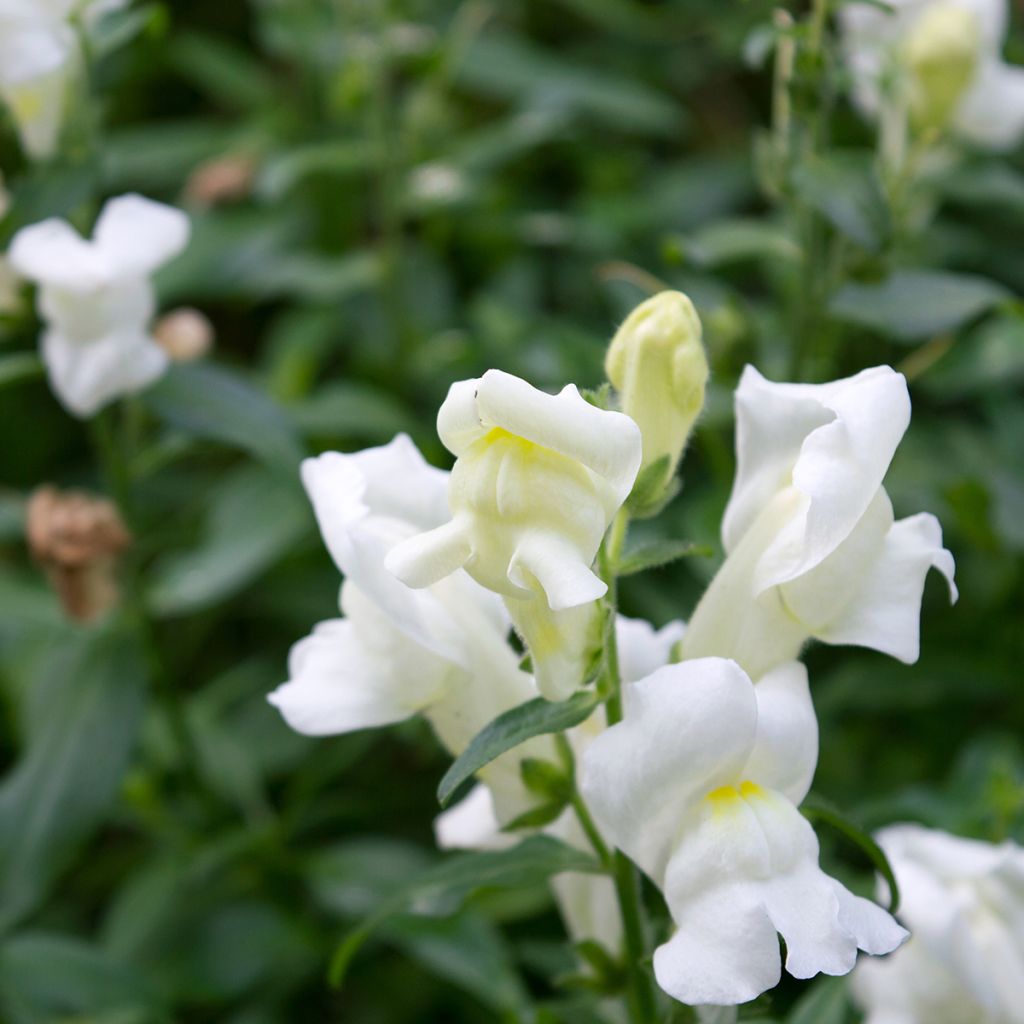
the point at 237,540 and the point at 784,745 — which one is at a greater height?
the point at 784,745

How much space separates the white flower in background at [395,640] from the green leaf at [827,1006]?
0.27 m

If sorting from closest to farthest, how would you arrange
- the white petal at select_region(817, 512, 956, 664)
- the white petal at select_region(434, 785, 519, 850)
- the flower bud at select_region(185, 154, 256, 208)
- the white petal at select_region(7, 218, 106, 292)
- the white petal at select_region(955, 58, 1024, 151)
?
the white petal at select_region(817, 512, 956, 664) → the white petal at select_region(434, 785, 519, 850) → the white petal at select_region(7, 218, 106, 292) → the white petal at select_region(955, 58, 1024, 151) → the flower bud at select_region(185, 154, 256, 208)

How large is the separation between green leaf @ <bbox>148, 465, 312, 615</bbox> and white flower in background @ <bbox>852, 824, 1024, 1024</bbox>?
690 mm

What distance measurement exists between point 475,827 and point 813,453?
358mm

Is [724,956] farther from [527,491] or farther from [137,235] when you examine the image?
[137,235]

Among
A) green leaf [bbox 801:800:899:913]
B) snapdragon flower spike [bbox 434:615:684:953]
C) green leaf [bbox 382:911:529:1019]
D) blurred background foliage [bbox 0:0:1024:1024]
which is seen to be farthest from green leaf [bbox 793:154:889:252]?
green leaf [bbox 382:911:529:1019]

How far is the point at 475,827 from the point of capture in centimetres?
85

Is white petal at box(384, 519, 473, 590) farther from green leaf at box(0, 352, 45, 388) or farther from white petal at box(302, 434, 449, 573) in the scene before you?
green leaf at box(0, 352, 45, 388)

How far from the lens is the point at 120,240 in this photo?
1105mm

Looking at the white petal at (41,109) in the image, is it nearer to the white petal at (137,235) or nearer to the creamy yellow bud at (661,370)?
the white petal at (137,235)

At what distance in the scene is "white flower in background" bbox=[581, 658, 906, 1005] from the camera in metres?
0.60

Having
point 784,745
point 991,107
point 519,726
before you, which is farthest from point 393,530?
point 991,107

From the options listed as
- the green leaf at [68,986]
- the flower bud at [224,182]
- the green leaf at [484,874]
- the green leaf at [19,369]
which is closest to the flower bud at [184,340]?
the green leaf at [19,369]

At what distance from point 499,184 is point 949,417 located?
76cm
